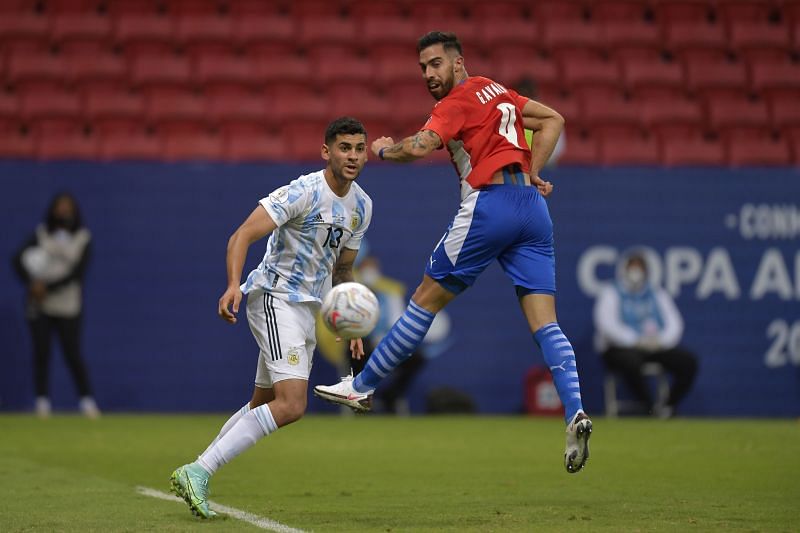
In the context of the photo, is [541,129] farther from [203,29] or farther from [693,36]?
[693,36]

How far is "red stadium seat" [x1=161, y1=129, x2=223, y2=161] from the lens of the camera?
1468 centimetres

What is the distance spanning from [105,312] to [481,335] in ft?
13.8

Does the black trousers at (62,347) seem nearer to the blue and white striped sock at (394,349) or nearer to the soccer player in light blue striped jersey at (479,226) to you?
the soccer player in light blue striped jersey at (479,226)

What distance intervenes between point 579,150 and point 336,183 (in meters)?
8.80

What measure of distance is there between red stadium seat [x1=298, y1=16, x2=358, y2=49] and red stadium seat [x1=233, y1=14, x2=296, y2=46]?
16cm

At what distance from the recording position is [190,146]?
14.8 metres

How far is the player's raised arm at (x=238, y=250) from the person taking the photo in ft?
19.7

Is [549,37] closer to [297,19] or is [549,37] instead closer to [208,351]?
[297,19]

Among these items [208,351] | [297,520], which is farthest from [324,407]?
[297,520]

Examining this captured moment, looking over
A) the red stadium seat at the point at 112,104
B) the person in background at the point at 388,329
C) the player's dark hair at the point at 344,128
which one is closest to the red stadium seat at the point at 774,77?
the person in background at the point at 388,329

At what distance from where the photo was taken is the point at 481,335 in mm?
14469

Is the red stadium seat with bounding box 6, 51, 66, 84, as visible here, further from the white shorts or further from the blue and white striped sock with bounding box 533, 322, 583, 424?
the blue and white striped sock with bounding box 533, 322, 583, 424

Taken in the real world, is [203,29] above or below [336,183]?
above

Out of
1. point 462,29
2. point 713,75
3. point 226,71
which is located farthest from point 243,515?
point 713,75
